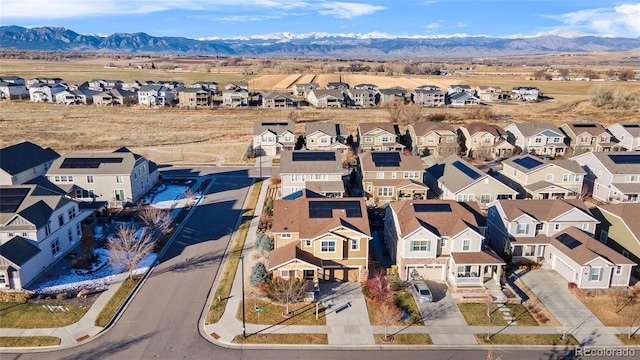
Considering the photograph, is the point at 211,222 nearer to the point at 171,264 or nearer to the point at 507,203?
the point at 171,264

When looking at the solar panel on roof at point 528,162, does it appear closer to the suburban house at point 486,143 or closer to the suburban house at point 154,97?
the suburban house at point 486,143

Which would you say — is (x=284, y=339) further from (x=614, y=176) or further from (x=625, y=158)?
(x=625, y=158)

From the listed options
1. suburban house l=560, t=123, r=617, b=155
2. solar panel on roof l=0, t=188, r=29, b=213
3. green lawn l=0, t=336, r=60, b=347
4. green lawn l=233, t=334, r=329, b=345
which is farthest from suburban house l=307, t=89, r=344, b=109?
green lawn l=0, t=336, r=60, b=347

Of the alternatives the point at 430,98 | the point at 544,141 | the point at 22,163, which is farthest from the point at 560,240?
the point at 430,98

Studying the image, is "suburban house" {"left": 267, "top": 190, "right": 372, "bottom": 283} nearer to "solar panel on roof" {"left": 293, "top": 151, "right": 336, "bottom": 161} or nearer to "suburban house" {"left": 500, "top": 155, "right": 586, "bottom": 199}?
"solar panel on roof" {"left": 293, "top": 151, "right": 336, "bottom": 161}

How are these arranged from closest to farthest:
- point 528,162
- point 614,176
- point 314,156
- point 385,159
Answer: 1. point 614,176
2. point 528,162
3. point 385,159
4. point 314,156

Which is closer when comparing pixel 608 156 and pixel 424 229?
pixel 424 229

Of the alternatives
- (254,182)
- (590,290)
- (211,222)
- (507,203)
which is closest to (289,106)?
(254,182)
